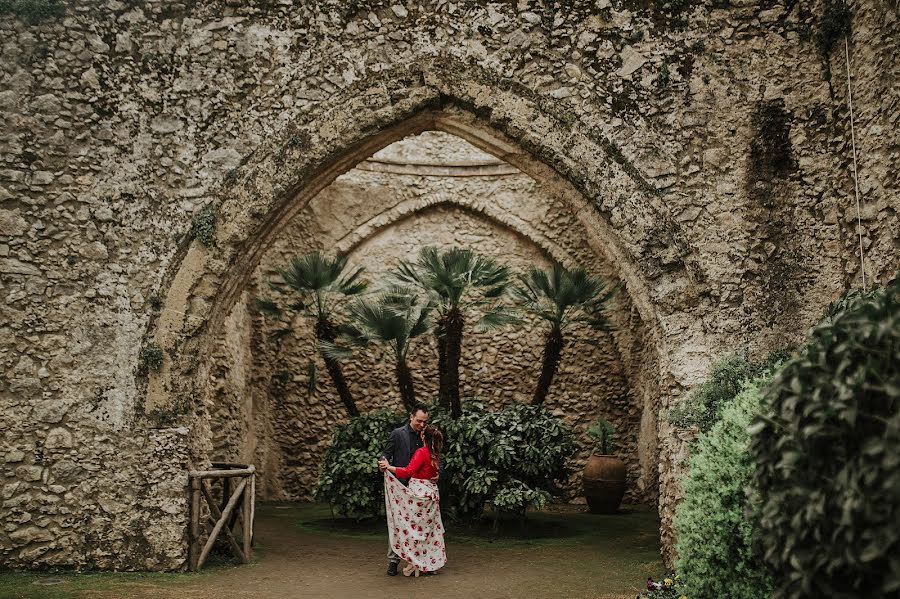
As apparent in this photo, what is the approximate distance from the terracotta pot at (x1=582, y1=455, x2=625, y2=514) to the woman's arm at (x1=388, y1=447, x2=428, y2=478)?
4467 mm

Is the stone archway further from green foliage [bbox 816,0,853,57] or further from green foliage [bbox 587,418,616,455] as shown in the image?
green foliage [bbox 587,418,616,455]

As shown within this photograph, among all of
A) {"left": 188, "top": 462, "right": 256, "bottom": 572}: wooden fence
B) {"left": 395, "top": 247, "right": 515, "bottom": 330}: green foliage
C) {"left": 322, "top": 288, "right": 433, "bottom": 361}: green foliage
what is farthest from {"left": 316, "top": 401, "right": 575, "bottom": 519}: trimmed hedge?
{"left": 188, "top": 462, "right": 256, "bottom": 572}: wooden fence

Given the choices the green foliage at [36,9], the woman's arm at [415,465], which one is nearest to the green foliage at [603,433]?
the woman's arm at [415,465]

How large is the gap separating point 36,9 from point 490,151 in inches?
147

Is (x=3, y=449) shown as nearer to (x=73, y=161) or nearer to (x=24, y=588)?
(x=24, y=588)

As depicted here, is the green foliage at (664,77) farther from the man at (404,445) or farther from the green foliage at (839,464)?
the green foliage at (839,464)

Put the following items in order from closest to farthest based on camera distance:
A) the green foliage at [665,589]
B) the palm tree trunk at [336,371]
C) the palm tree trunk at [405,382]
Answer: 1. the green foliage at [665,589]
2. the palm tree trunk at [405,382]
3. the palm tree trunk at [336,371]

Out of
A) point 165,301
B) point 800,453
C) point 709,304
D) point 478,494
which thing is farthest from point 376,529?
point 800,453

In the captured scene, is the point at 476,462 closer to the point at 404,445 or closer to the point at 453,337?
the point at 453,337

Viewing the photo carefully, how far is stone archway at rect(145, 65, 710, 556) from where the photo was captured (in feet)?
19.0

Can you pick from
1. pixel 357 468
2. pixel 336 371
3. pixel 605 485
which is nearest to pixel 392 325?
pixel 336 371

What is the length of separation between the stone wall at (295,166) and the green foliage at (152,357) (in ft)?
0.23

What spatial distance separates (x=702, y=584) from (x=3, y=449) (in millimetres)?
5021

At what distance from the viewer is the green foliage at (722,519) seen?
3811mm
